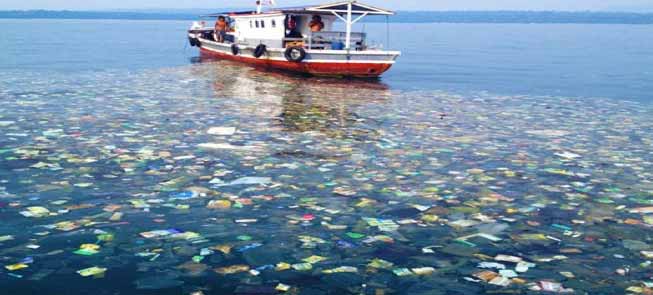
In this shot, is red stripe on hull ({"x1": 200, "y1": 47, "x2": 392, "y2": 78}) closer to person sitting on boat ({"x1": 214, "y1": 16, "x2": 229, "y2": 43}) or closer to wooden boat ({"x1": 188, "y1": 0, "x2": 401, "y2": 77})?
wooden boat ({"x1": 188, "y1": 0, "x2": 401, "y2": 77})

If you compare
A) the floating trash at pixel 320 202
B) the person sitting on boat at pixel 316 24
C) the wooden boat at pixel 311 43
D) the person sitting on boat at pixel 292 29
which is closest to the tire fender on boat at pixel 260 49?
the wooden boat at pixel 311 43

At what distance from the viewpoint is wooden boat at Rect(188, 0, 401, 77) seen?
28.9 m

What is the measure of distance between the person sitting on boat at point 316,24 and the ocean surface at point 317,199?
13439 mm

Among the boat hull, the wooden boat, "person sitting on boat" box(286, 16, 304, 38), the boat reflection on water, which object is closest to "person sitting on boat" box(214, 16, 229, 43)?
the wooden boat

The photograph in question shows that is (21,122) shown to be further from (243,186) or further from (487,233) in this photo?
(487,233)

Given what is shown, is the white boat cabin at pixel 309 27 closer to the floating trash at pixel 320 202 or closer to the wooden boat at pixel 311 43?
the wooden boat at pixel 311 43

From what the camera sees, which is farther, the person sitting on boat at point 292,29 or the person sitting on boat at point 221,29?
the person sitting on boat at point 221,29

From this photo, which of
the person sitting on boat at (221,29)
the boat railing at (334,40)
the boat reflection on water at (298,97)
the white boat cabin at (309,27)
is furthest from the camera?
the person sitting on boat at (221,29)

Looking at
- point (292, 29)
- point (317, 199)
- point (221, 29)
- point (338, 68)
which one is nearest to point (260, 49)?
point (292, 29)

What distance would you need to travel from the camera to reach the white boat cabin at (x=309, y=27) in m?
29.9

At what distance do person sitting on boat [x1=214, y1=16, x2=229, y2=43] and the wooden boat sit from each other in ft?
14.9

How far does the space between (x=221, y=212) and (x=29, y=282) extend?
2.71 meters

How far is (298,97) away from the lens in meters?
22.0

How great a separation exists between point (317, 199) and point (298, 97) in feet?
43.9
